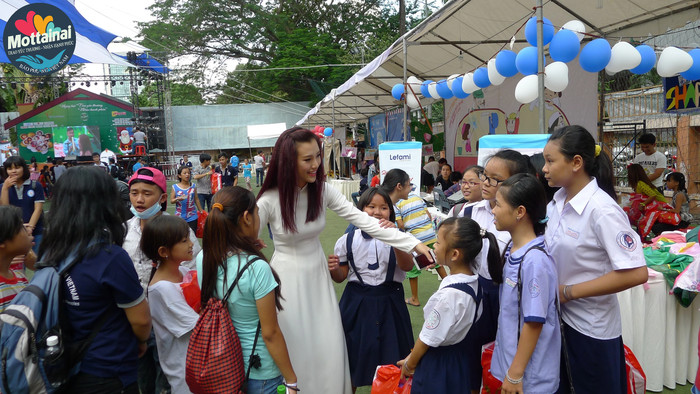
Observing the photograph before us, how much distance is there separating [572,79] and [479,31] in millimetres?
1549

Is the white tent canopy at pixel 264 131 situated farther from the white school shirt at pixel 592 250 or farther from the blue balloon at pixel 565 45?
the white school shirt at pixel 592 250

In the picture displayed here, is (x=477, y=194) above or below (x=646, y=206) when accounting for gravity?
above

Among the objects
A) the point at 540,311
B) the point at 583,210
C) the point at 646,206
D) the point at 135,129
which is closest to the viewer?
the point at 540,311

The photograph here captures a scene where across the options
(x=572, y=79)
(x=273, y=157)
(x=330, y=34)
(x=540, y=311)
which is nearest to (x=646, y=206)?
(x=572, y=79)

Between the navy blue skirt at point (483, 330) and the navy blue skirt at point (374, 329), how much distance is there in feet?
1.26

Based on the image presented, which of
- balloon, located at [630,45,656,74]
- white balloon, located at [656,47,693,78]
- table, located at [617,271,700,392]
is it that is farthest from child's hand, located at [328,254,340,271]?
white balloon, located at [656,47,693,78]

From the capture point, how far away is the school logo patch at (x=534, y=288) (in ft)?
5.94

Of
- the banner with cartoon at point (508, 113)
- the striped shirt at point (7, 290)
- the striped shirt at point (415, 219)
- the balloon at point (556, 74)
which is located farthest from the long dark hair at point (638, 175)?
the striped shirt at point (7, 290)

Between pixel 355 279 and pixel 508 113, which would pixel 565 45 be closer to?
pixel 355 279

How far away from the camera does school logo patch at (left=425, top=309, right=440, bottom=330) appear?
78.5 inches

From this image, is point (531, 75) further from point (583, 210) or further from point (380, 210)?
point (583, 210)

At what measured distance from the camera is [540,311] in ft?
5.89

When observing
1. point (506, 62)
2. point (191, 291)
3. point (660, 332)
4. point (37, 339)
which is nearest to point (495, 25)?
point (506, 62)

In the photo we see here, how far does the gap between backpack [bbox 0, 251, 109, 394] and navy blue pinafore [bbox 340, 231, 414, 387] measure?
1348 mm
